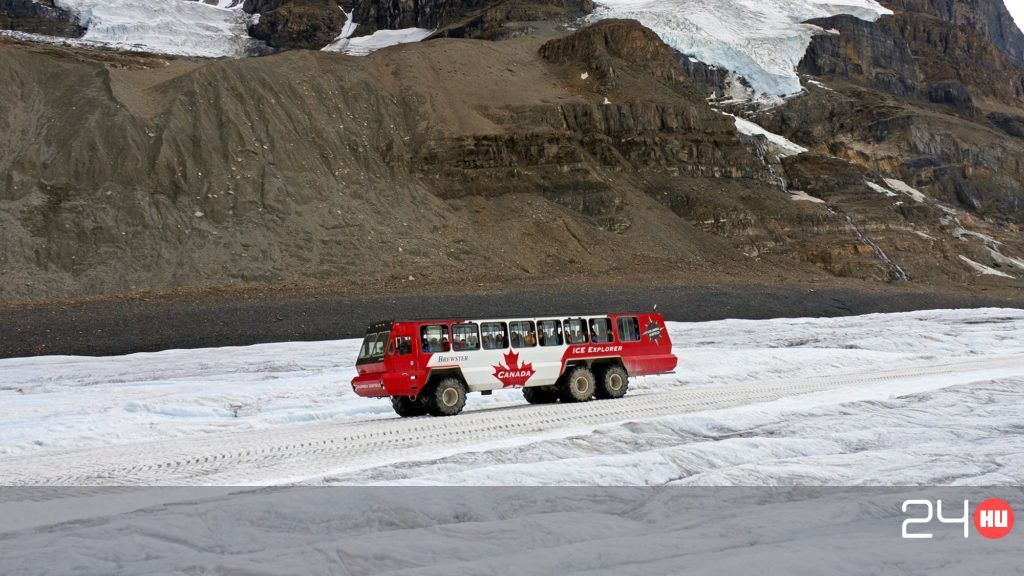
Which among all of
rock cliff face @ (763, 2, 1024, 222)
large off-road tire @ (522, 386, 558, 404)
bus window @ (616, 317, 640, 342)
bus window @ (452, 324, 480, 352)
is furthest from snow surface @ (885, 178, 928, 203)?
bus window @ (452, 324, 480, 352)

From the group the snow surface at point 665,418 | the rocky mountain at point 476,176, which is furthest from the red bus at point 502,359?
the rocky mountain at point 476,176

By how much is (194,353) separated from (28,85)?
32.5m

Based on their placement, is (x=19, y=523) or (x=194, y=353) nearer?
(x=19, y=523)

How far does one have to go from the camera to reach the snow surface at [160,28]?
116 metres

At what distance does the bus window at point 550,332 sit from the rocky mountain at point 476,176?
80.2ft

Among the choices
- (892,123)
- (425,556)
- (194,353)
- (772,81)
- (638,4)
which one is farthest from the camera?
(638,4)

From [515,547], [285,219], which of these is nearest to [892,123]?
[285,219]

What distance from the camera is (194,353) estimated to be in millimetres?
29172

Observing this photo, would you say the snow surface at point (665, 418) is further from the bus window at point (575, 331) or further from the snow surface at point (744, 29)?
the snow surface at point (744, 29)

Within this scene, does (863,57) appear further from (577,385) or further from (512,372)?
(512,372)

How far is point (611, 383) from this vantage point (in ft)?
65.3

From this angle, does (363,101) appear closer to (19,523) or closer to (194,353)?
(194,353)

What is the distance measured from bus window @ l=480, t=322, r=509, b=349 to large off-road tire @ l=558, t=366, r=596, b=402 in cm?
182

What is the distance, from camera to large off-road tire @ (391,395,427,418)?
17.8m
